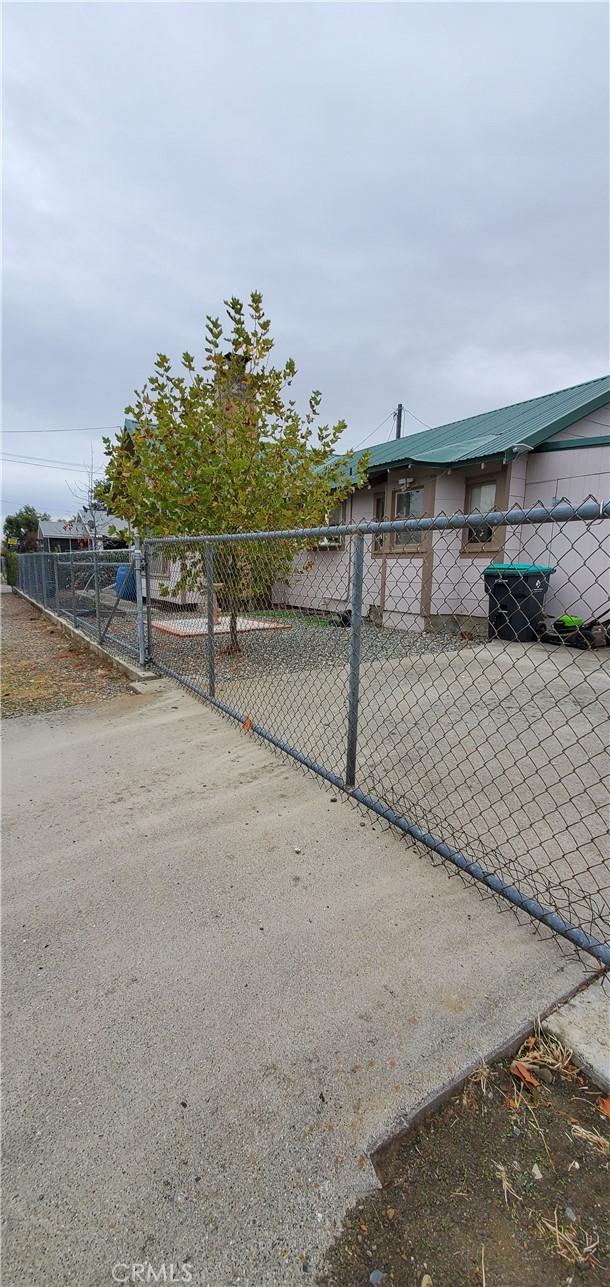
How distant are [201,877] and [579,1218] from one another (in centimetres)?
156

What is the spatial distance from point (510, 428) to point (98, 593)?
7.31 metres

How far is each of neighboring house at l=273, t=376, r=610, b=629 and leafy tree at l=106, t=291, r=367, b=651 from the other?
1.05 m

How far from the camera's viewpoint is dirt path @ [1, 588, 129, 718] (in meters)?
5.09

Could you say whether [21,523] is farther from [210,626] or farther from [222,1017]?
[222,1017]

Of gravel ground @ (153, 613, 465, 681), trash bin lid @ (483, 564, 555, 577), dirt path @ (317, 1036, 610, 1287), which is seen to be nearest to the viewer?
dirt path @ (317, 1036, 610, 1287)

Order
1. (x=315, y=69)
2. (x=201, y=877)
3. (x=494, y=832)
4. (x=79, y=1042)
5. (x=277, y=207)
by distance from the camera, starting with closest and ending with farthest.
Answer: (x=79, y=1042)
(x=201, y=877)
(x=494, y=832)
(x=315, y=69)
(x=277, y=207)

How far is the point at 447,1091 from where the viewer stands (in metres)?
1.33

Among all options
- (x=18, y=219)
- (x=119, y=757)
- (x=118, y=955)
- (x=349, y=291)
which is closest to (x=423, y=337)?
(x=349, y=291)

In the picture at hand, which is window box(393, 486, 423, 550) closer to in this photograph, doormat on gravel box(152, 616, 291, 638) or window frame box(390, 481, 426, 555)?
window frame box(390, 481, 426, 555)

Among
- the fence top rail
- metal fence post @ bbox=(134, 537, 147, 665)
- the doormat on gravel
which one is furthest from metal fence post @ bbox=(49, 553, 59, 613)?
the fence top rail

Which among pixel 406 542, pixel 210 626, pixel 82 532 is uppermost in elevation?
pixel 82 532

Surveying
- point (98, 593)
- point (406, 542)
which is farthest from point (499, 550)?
point (98, 593)

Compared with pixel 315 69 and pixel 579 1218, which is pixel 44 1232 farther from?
pixel 315 69

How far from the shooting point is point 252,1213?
109cm
